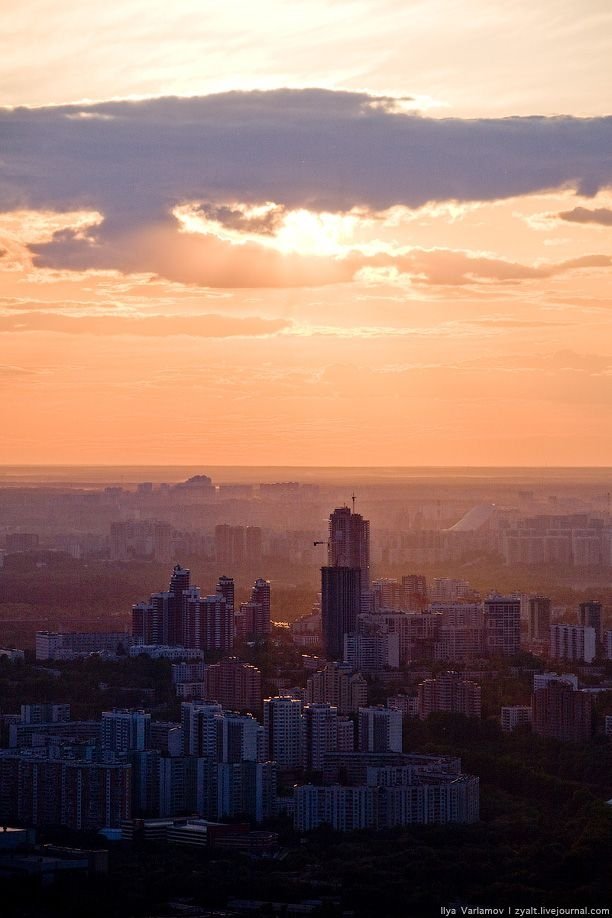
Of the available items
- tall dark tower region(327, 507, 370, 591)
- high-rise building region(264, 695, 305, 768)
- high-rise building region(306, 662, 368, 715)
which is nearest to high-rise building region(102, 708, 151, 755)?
high-rise building region(264, 695, 305, 768)

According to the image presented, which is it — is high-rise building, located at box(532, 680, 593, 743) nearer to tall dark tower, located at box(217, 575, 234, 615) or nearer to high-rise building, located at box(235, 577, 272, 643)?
A: high-rise building, located at box(235, 577, 272, 643)

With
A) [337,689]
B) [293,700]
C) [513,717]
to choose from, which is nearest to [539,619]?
[337,689]

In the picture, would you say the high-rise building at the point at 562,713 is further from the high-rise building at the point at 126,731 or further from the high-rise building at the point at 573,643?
the high-rise building at the point at 573,643

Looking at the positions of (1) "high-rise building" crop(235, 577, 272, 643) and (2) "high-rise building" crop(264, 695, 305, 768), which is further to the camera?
(1) "high-rise building" crop(235, 577, 272, 643)

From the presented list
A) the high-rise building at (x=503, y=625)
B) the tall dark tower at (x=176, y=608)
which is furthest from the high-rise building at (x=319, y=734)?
the tall dark tower at (x=176, y=608)

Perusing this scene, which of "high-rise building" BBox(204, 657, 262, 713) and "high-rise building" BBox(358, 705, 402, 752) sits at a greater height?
"high-rise building" BBox(204, 657, 262, 713)
